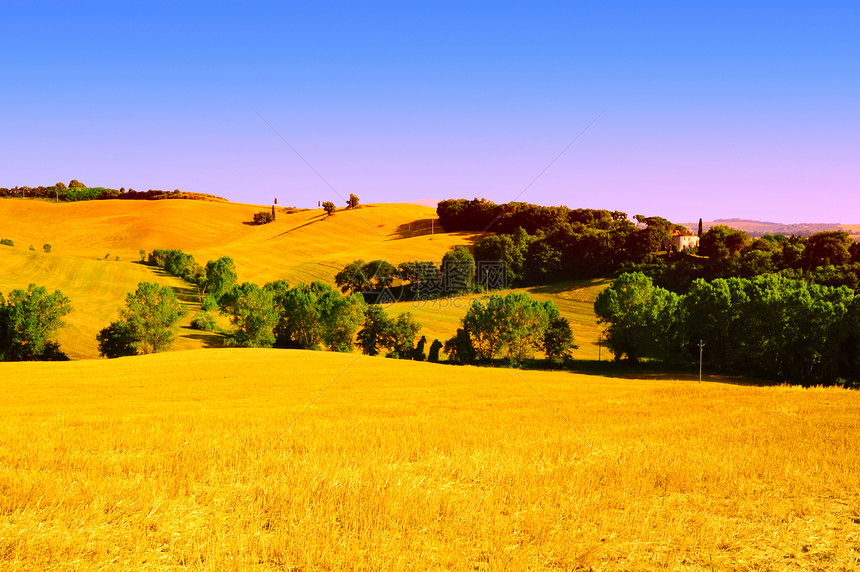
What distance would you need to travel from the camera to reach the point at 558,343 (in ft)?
214

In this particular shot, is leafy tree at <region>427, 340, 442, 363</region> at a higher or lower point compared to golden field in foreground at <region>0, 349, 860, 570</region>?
lower

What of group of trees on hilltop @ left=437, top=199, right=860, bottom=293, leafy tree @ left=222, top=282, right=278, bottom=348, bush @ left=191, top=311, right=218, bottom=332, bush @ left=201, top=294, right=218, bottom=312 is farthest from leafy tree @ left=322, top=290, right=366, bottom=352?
group of trees on hilltop @ left=437, top=199, right=860, bottom=293

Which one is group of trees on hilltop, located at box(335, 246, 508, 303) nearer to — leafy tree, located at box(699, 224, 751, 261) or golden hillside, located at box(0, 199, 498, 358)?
golden hillside, located at box(0, 199, 498, 358)

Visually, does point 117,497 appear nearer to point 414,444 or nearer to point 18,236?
point 414,444

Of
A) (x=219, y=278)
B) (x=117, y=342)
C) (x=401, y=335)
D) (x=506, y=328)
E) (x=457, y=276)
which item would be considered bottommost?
(x=117, y=342)

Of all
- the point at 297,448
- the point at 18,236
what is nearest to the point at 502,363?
the point at 297,448

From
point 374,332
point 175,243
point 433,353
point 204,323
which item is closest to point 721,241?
point 433,353

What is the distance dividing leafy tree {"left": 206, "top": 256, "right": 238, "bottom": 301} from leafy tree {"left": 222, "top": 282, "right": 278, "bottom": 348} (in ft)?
79.7

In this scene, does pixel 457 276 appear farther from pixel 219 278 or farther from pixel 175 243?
pixel 175 243

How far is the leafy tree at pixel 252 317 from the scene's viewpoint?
67.4m

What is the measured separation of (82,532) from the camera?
620cm

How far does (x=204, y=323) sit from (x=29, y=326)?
21.4m

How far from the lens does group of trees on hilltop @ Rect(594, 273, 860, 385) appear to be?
178 ft

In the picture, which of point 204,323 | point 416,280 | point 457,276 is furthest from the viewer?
point 204,323
